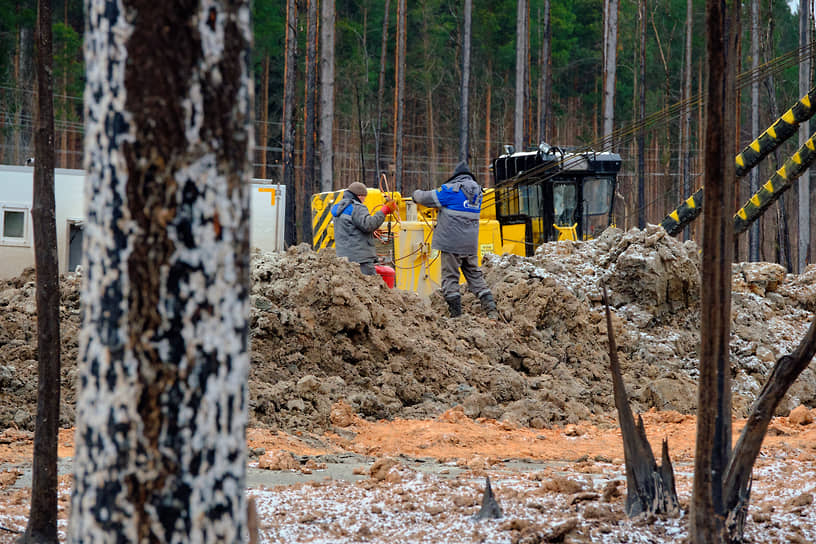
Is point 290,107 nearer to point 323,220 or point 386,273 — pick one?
point 323,220

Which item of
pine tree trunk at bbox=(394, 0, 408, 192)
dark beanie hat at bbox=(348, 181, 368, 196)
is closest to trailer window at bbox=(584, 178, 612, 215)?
dark beanie hat at bbox=(348, 181, 368, 196)

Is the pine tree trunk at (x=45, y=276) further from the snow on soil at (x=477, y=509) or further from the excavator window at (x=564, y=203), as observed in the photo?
the excavator window at (x=564, y=203)

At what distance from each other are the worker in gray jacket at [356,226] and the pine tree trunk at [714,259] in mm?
7831

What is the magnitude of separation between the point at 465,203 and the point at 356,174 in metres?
28.8

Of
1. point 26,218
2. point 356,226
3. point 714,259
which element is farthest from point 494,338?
point 26,218

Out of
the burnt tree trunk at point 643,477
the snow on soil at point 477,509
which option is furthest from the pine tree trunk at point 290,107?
the burnt tree trunk at point 643,477

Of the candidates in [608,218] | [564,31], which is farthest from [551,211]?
[564,31]

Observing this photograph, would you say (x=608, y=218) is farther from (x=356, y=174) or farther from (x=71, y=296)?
(x=356, y=174)

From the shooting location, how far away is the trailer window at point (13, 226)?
643 inches

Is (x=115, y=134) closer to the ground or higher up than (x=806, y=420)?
higher up

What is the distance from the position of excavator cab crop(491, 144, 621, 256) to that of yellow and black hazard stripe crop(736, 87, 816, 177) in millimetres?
4193

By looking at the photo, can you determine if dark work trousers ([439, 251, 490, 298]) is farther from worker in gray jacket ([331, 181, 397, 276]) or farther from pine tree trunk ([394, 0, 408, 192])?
pine tree trunk ([394, 0, 408, 192])

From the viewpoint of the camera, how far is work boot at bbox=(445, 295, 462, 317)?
38.1 feet

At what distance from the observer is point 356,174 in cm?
3962
